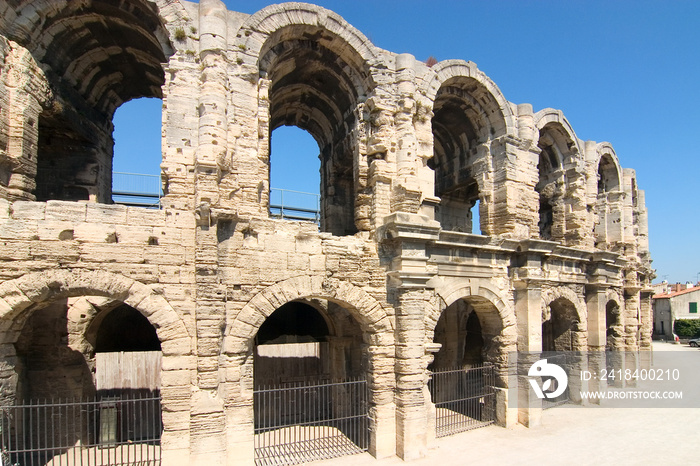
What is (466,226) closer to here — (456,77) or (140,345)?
(456,77)

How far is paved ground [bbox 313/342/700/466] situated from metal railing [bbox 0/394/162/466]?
3621mm

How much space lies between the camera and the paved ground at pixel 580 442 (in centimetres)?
880

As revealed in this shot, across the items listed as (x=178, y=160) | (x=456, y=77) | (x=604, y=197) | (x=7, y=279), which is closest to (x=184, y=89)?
(x=178, y=160)

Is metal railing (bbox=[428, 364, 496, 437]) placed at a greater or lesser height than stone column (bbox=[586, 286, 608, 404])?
lesser

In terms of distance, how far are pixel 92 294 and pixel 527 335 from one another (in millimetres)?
9641

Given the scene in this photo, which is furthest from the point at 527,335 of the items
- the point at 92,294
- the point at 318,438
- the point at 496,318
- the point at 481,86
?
the point at 92,294

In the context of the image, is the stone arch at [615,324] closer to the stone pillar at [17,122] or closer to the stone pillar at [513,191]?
the stone pillar at [513,191]

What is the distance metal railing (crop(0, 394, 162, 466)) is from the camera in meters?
6.91

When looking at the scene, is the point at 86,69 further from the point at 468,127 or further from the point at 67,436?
the point at 468,127

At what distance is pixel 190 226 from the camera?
7.62m

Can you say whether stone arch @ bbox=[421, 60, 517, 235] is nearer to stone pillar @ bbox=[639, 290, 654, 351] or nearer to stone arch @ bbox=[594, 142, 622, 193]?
stone arch @ bbox=[594, 142, 622, 193]

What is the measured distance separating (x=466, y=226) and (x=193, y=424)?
10.6 m

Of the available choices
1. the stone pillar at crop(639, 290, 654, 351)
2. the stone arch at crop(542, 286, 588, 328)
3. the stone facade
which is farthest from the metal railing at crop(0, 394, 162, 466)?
the stone pillar at crop(639, 290, 654, 351)

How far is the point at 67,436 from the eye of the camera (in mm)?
8453
